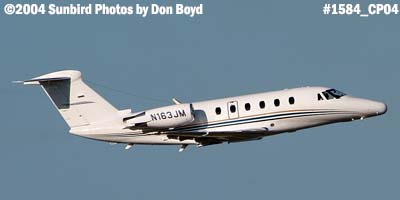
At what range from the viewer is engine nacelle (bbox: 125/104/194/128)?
3028cm

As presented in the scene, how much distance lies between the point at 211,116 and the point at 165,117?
1800mm

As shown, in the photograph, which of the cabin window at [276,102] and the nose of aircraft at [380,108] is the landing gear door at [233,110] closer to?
the cabin window at [276,102]

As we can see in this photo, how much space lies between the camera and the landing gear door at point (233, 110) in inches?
1216

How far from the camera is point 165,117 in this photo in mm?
30516

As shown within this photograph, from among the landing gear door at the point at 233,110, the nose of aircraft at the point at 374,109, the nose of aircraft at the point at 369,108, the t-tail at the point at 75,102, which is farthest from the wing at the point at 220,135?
the nose of aircraft at the point at 374,109

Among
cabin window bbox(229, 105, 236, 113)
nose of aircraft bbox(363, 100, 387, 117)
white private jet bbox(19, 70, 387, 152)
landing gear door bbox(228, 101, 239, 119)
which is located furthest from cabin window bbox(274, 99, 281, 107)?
nose of aircraft bbox(363, 100, 387, 117)

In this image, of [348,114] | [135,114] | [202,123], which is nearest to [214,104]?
[202,123]

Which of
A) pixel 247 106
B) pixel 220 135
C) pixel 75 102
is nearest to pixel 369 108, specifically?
pixel 247 106

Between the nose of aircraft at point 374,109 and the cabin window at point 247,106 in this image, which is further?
the nose of aircraft at point 374,109

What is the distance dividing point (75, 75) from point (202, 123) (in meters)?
5.69

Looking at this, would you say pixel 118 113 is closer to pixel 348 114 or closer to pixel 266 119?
pixel 266 119

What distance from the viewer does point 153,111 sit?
101 feet

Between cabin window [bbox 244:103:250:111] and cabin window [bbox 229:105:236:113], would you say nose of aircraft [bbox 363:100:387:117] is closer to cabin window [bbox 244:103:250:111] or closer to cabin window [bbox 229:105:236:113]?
cabin window [bbox 244:103:250:111]

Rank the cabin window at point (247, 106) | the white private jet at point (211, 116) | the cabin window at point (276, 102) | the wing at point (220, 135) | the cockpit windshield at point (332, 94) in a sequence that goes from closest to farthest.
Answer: the wing at point (220, 135), the white private jet at point (211, 116), the cabin window at point (247, 106), the cabin window at point (276, 102), the cockpit windshield at point (332, 94)
